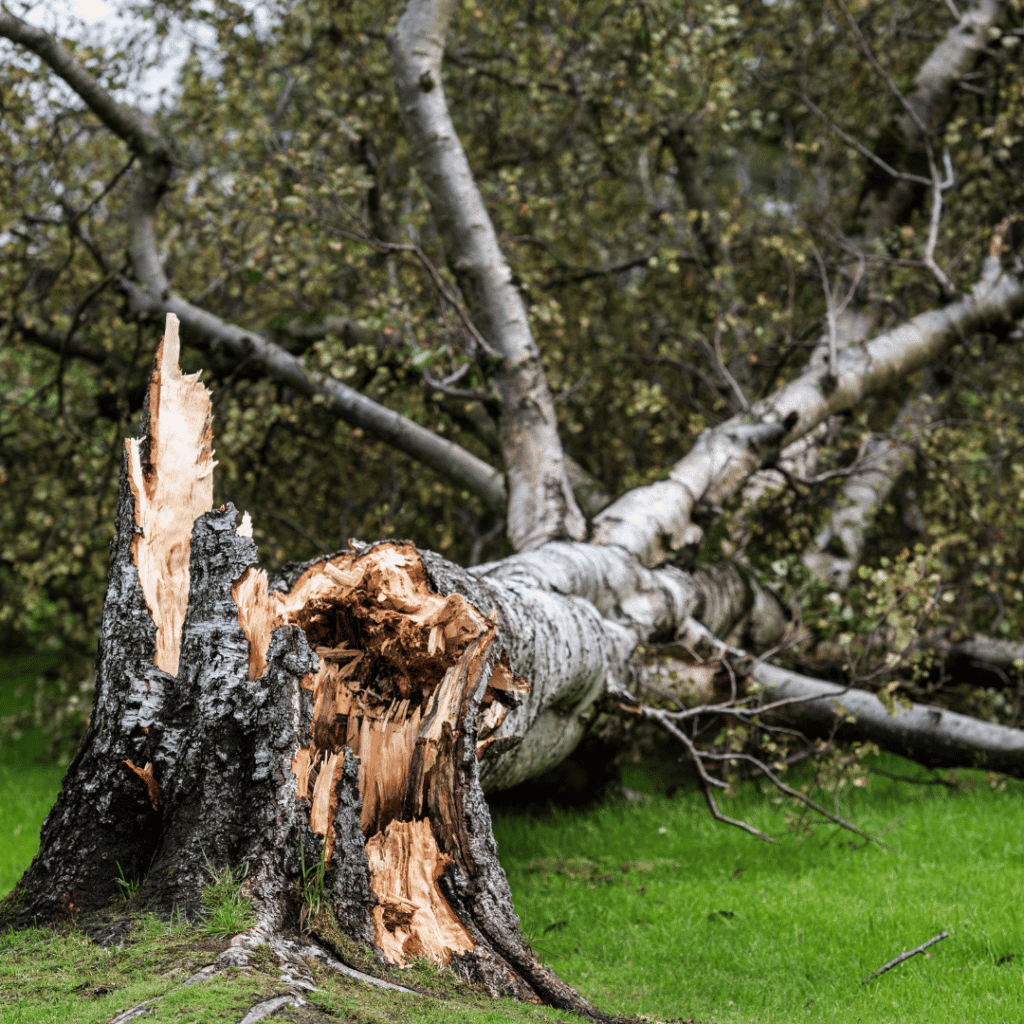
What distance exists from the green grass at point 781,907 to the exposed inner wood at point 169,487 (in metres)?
2.01

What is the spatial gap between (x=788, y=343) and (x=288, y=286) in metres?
5.01

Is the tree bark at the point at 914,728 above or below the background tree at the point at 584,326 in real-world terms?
below

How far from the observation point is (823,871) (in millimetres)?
4930

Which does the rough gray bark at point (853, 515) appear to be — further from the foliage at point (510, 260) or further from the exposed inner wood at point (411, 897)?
the exposed inner wood at point (411, 897)

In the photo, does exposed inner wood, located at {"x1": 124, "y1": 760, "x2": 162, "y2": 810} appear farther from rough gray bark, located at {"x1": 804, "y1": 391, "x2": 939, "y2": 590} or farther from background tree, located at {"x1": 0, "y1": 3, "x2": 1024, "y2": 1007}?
rough gray bark, located at {"x1": 804, "y1": 391, "x2": 939, "y2": 590}

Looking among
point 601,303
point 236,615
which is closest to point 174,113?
point 601,303

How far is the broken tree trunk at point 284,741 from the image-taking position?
8.47ft

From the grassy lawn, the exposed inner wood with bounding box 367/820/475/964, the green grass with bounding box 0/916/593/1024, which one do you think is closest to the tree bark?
the grassy lawn

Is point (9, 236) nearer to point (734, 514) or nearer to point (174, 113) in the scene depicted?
point (174, 113)

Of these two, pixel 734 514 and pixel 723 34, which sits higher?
pixel 723 34

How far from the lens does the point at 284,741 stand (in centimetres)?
261

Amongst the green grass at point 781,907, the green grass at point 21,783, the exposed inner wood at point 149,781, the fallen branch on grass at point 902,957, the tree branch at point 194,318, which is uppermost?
the tree branch at point 194,318

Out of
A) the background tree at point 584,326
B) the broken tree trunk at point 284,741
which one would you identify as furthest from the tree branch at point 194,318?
the broken tree trunk at point 284,741

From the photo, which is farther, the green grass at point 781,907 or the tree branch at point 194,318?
the tree branch at point 194,318
